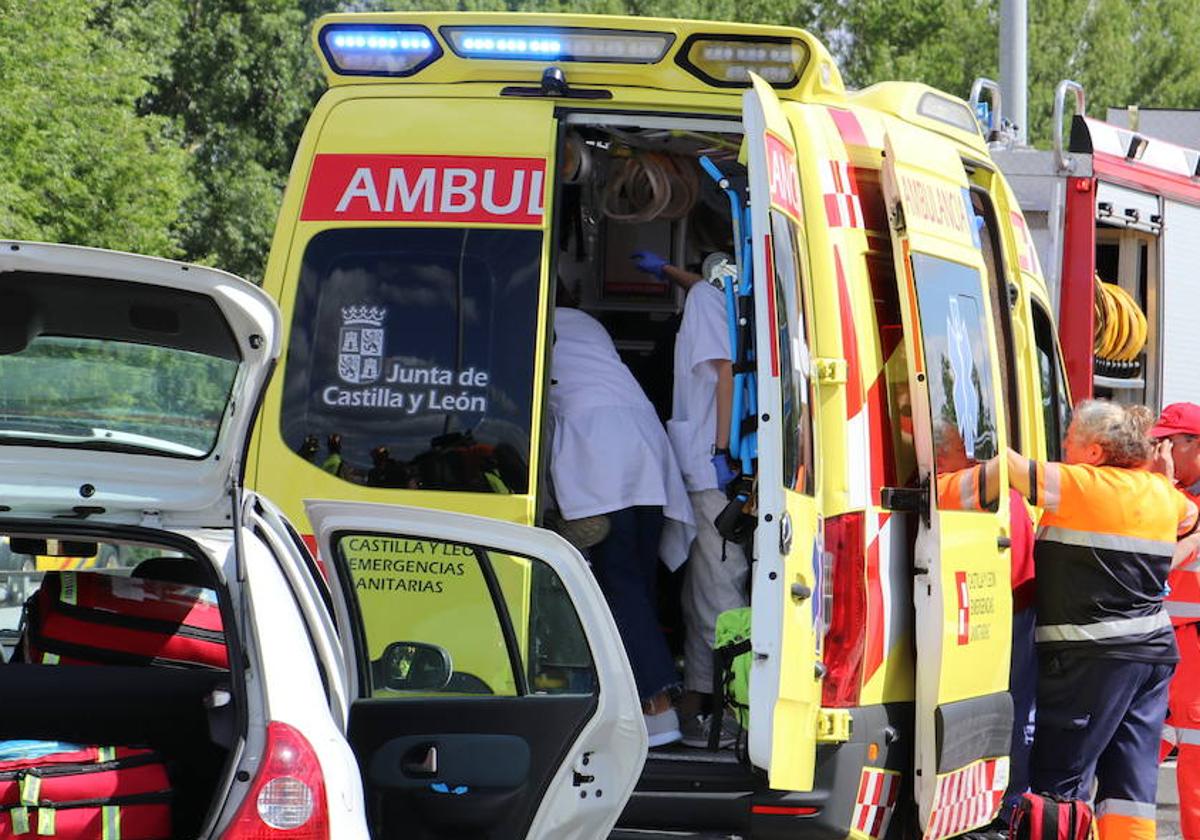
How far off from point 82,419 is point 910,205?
2.56 meters

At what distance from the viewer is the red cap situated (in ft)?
26.2

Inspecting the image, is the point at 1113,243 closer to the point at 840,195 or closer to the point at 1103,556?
the point at 1103,556

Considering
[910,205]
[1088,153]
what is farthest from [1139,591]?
[1088,153]

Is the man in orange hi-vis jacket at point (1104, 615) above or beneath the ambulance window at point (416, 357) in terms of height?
beneath

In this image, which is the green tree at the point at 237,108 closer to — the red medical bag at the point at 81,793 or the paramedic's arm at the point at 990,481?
the paramedic's arm at the point at 990,481

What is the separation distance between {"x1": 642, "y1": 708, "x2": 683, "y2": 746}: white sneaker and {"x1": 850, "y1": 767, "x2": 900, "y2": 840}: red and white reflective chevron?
741mm

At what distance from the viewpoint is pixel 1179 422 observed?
8031 mm

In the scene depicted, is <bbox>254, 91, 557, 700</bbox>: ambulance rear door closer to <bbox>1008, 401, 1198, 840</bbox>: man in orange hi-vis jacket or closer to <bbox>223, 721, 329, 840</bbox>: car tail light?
<bbox>1008, 401, 1198, 840</bbox>: man in orange hi-vis jacket

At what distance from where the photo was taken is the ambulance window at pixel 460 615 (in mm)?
5582

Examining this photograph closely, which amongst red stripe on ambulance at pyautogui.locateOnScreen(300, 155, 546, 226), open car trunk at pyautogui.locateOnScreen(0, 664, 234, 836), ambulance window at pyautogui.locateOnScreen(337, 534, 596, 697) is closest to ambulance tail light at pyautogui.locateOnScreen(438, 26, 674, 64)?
red stripe on ambulance at pyautogui.locateOnScreen(300, 155, 546, 226)

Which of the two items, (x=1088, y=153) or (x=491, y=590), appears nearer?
(x=491, y=590)

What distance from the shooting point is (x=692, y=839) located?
561cm

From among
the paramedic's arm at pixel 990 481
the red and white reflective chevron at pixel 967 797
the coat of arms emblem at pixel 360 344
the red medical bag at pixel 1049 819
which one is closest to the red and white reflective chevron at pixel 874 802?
the red and white reflective chevron at pixel 967 797

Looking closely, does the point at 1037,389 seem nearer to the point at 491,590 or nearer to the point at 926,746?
the point at 926,746
